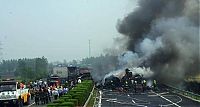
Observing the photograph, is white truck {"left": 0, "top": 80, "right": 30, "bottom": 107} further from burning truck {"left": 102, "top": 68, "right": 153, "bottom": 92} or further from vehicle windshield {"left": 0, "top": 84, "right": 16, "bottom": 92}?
burning truck {"left": 102, "top": 68, "right": 153, "bottom": 92}

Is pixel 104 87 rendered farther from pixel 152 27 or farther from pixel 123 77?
pixel 152 27

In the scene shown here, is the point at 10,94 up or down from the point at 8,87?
down

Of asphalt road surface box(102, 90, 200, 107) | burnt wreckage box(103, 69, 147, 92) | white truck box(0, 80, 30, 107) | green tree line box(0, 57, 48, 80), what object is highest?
green tree line box(0, 57, 48, 80)

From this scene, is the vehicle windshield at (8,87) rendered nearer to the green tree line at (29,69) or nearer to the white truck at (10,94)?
the white truck at (10,94)

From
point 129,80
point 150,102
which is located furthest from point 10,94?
point 129,80

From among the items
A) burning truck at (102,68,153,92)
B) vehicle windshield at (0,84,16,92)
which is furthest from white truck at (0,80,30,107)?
burning truck at (102,68,153,92)

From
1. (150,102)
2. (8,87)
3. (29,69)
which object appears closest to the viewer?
(8,87)

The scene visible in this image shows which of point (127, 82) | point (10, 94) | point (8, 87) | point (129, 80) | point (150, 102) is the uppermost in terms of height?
point (129, 80)

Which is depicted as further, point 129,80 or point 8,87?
point 129,80

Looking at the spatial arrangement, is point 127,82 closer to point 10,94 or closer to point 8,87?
point 8,87

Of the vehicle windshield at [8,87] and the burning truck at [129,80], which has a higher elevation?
the burning truck at [129,80]

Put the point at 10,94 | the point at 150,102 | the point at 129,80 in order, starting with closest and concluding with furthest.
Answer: the point at 10,94
the point at 150,102
the point at 129,80

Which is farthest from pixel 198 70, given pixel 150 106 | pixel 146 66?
pixel 150 106

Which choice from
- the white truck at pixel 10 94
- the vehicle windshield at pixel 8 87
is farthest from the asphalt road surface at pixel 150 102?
the vehicle windshield at pixel 8 87
